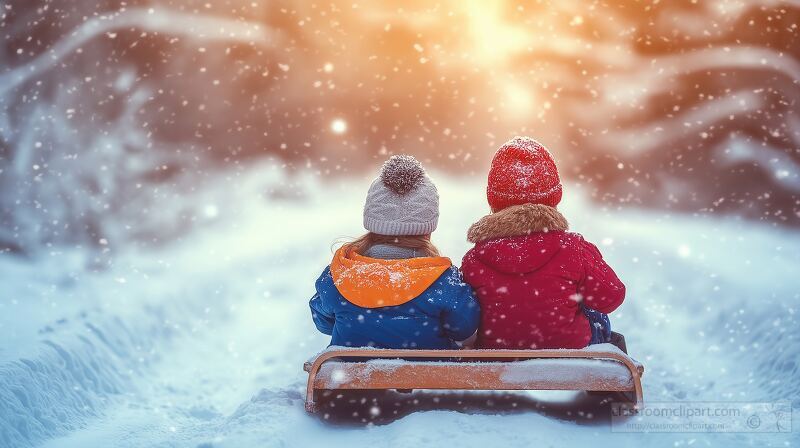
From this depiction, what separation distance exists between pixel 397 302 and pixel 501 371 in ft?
2.14

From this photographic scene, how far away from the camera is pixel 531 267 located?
150 inches

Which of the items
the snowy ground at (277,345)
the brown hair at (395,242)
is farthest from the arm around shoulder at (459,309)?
the snowy ground at (277,345)

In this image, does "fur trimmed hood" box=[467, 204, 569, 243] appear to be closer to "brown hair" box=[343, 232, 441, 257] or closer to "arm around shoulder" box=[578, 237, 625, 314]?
"arm around shoulder" box=[578, 237, 625, 314]

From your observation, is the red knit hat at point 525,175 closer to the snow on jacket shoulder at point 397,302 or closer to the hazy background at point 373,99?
the snow on jacket shoulder at point 397,302

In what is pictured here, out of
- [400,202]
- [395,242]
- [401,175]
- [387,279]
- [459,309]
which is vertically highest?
[401,175]

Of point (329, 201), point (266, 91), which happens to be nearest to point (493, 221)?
point (329, 201)

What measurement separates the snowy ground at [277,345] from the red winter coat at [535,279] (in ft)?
1.54

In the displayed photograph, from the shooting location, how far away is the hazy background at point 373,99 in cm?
1101

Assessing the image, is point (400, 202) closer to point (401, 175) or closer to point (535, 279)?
point (401, 175)

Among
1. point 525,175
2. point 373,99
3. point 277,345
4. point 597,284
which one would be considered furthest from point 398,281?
point 373,99

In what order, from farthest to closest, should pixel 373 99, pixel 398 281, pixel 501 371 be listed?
pixel 373 99 → pixel 398 281 → pixel 501 371

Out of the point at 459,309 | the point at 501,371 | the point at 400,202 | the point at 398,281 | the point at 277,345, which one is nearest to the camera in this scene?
the point at 501,371

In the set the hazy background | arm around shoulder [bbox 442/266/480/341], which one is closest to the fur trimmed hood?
arm around shoulder [bbox 442/266/480/341]

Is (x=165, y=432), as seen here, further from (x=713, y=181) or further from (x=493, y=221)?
(x=713, y=181)
